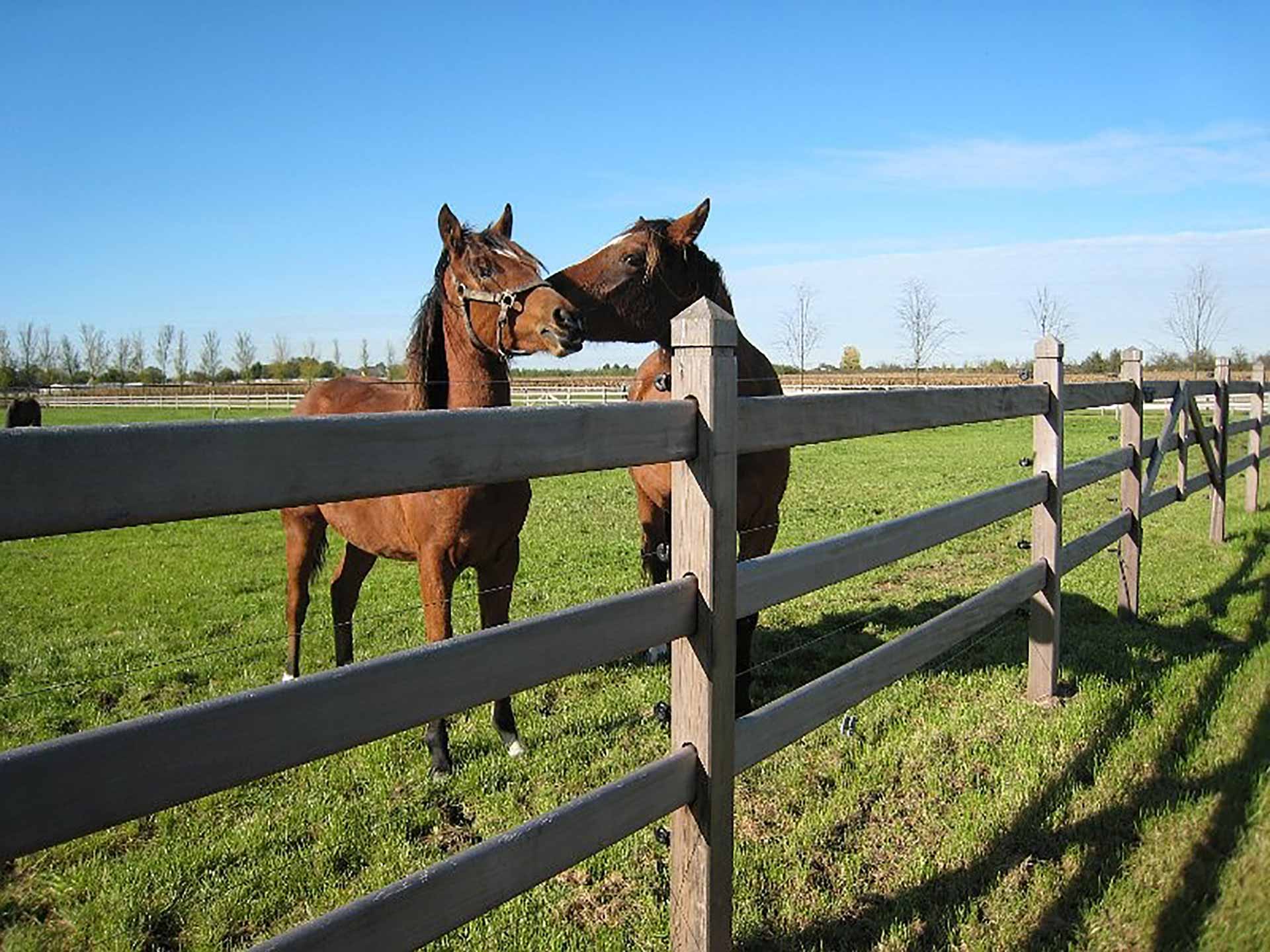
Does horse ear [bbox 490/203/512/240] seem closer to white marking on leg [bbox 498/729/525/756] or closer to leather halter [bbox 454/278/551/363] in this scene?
leather halter [bbox 454/278/551/363]

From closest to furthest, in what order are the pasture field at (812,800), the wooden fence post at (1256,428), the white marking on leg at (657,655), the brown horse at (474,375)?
the pasture field at (812,800) < the brown horse at (474,375) < the white marking on leg at (657,655) < the wooden fence post at (1256,428)

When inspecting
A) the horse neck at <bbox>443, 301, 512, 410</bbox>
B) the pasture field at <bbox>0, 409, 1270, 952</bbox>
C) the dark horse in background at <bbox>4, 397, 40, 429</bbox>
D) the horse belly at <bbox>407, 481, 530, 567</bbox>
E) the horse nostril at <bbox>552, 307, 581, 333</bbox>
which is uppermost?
the horse nostril at <bbox>552, 307, 581, 333</bbox>

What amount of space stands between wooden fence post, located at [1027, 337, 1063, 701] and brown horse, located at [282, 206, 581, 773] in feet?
9.03

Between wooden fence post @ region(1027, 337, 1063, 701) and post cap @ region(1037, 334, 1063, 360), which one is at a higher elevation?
post cap @ region(1037, 334, 1063, 360)

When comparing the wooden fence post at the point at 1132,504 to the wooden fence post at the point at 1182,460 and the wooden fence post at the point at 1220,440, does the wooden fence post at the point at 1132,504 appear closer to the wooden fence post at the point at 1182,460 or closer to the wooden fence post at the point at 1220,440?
the wooden fence post at the point at 1182,460

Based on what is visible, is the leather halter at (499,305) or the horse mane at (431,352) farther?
the horse mane at (431,352)

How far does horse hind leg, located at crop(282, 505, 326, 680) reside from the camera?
5.69 meters

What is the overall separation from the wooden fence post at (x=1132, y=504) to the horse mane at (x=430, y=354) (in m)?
4.86

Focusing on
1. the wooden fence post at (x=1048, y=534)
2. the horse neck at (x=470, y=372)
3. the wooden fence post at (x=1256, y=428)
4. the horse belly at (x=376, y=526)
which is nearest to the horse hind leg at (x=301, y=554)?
the horse belly at (x=376, y=526)

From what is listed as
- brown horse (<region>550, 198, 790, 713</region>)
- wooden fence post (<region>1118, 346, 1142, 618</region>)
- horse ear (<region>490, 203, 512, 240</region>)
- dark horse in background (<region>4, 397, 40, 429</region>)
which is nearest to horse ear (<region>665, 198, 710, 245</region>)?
brown horse (<region>550, 198, 790, 713</region>)

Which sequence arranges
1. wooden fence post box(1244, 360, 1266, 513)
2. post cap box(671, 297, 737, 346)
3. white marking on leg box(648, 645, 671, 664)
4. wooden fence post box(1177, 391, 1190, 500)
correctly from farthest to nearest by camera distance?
wooden fence post box(1244, 360, 1266, 513) → wooden fence post box(1177, 391, 1190, 500) → white marking on leg box(648, 645, 671, 664) → post cap box(671, 297, 737, 346)

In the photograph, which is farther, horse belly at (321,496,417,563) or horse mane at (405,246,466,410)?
horse belly at (321,496,417,563)

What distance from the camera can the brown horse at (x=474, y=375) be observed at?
159 inches

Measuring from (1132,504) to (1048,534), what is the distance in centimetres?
209
